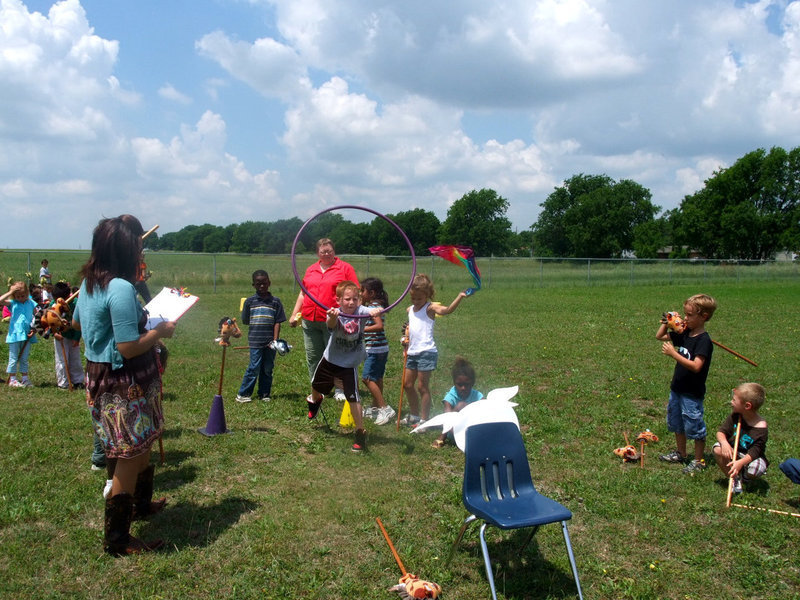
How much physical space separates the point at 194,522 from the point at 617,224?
Answer: 268ft

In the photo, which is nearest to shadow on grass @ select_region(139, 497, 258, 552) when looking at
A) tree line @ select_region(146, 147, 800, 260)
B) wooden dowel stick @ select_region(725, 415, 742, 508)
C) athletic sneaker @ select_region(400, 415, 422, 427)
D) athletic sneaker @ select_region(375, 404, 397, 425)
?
athletic sneaker @ select_region(375, 404, 397, 425)

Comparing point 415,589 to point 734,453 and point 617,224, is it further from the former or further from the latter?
point 617,224

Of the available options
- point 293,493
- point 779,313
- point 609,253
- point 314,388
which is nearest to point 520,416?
point 314,388

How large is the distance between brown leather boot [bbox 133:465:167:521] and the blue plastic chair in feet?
6.96

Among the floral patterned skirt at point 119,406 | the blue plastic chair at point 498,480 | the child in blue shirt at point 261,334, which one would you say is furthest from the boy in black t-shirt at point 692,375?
the child in blue shirt at point 261,334

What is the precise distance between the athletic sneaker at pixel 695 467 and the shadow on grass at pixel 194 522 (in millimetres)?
3573

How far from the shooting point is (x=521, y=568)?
3.58m

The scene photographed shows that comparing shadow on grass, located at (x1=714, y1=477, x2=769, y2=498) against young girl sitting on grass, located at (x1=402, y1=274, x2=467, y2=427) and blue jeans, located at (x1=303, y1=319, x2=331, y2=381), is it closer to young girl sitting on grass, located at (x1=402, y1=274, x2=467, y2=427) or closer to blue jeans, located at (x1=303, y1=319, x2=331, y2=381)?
young girl sitting on grass, located at (x1=402, y1=274, x2=467, y2=427)

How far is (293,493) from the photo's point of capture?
459 cm

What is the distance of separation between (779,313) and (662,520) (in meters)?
16.6

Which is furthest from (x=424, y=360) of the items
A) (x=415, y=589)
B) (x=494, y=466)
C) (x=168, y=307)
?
(x=415, y=589)

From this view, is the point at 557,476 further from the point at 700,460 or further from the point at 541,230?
the point at 541,230

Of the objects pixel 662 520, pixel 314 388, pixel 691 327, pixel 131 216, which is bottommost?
pixel 662 520

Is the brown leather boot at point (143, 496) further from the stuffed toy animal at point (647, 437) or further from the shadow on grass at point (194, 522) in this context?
the stuffed toy animal at point (647, 437)
